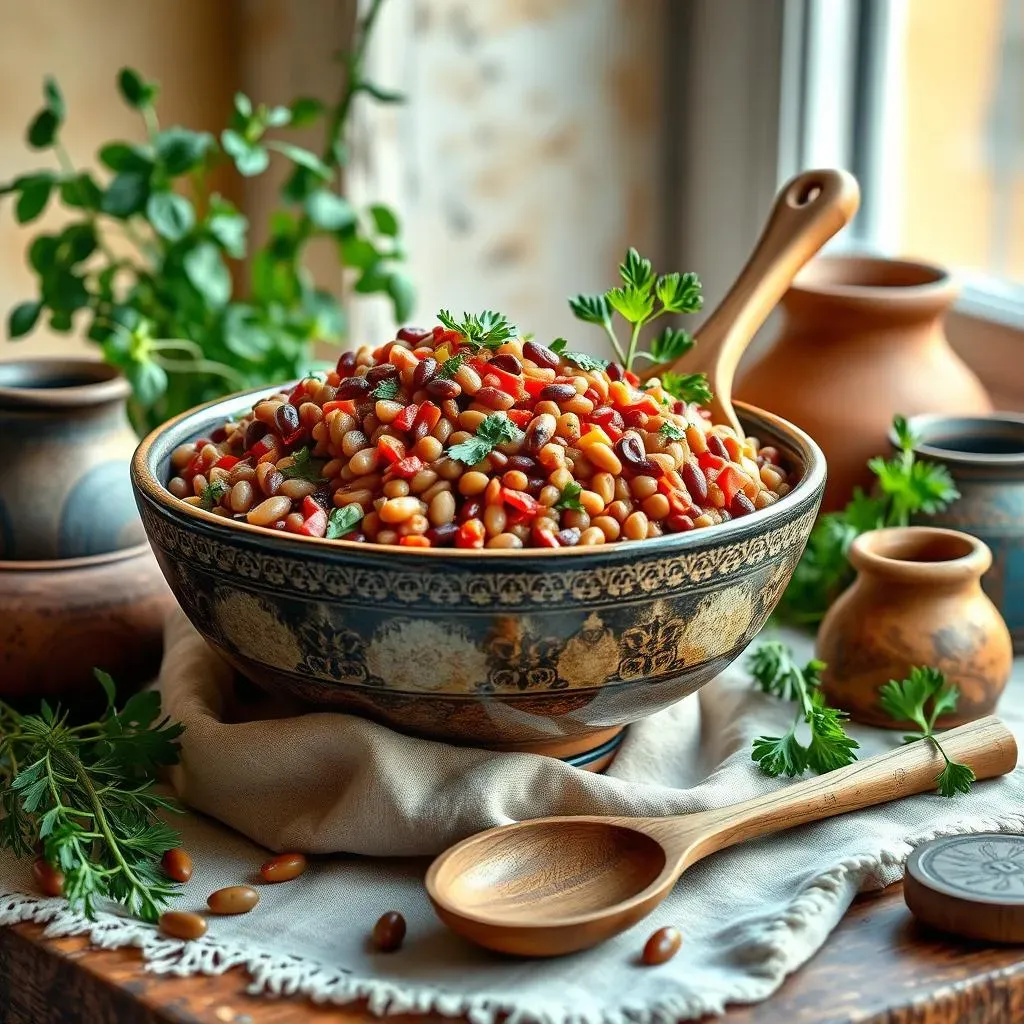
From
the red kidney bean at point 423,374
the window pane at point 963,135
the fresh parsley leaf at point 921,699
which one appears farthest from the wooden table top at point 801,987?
the window pane at point 963,135

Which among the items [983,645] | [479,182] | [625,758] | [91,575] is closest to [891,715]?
[983,645]

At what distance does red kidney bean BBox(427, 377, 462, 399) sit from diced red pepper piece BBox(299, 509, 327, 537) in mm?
125

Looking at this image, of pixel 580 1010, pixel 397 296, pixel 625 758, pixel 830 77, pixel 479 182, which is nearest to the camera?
pixel 580 1010

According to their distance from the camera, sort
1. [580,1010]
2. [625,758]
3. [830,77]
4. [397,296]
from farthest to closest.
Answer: [830,77], [397,296], [625,758], [580,1010]

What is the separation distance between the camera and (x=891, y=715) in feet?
4.22

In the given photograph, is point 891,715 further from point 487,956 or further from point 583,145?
point 583,145

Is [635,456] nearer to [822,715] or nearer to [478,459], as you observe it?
[478,459]

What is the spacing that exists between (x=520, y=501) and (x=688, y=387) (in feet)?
0.99

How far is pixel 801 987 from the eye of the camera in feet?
3.04

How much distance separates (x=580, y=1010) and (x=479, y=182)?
6.09 feet

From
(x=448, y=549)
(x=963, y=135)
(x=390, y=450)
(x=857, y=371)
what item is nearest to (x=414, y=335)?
(x=390, y=450)

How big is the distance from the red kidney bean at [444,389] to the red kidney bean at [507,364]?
43 mm

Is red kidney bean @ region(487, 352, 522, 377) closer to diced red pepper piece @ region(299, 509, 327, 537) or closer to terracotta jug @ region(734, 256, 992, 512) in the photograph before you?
diced red pepper piece @ region(299, 509, 327, 537)

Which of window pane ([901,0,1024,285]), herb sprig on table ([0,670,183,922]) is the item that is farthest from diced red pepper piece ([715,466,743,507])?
window pane ([901,0,1024,285])
